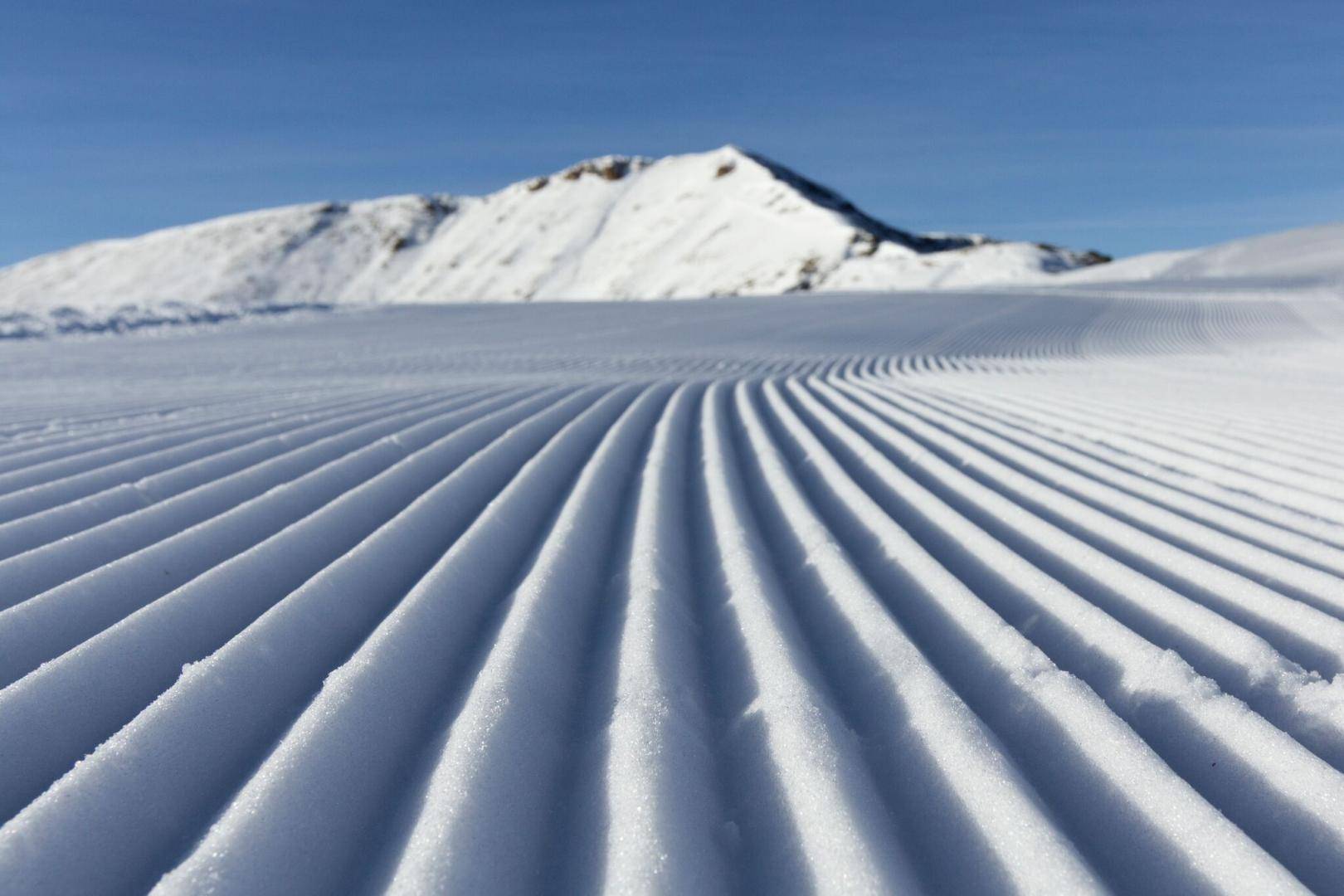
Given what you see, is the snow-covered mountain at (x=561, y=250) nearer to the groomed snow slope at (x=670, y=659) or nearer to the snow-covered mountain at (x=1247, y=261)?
the snow-covered mountain at (x=1247, y=261)

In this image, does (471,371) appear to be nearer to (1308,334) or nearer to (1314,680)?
(1314,680)

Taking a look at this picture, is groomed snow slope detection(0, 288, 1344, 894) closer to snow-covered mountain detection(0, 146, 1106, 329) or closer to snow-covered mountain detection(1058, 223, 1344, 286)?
snow-covered mountain detection(1058, 223, 1344, 286)

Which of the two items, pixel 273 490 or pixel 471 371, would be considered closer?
pixel 273 490

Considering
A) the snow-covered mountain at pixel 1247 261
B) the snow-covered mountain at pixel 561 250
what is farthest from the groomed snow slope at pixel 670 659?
the snow-covered mountain at pixel 561 250

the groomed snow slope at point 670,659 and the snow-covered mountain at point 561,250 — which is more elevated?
the snow-covered mountain at point 561,250

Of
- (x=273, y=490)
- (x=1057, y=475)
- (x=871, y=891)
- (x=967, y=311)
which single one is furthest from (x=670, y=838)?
(x=967, y=311)

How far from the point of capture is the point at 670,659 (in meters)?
1.82

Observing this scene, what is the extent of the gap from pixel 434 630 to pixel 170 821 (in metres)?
0.68

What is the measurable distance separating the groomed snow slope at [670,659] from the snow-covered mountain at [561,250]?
141ft

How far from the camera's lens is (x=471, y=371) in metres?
8.07

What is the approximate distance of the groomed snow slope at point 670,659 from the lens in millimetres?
1248

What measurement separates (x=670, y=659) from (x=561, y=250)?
66463mm

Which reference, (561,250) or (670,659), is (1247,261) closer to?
(670,659)

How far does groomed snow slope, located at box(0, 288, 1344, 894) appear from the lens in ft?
4.09
